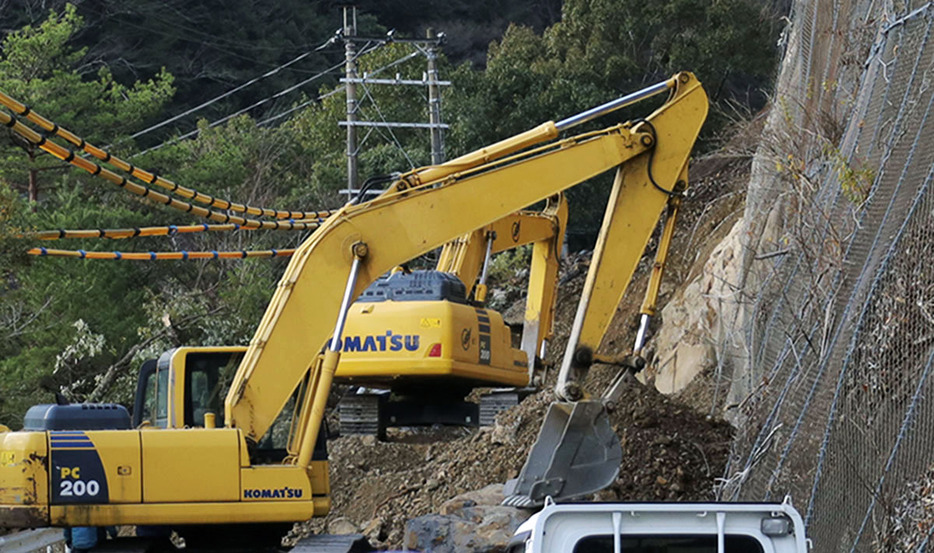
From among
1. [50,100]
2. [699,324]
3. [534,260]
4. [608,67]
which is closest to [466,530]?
[534,260]

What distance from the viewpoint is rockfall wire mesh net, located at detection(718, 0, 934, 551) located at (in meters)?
10.9

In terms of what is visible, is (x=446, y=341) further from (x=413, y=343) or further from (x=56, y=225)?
(x=56, y=225)

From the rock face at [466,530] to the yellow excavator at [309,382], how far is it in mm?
481

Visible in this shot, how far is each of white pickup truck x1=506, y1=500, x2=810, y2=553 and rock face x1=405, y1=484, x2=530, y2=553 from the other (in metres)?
4.99

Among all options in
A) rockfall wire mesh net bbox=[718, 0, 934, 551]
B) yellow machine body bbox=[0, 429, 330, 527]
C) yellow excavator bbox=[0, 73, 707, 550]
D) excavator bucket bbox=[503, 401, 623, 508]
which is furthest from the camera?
excavator bucket bbox=[503, 401, 623, 508]

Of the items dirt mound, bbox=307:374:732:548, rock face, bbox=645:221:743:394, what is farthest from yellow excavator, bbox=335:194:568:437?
rock face, bbox=645:221:743:394

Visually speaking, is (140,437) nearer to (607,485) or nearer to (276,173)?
(607,485)

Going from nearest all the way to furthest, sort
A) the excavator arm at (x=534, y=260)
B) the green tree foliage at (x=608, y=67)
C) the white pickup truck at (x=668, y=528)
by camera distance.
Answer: the white pickup truck at (x=668, y=528), the excavator arm at (x=534, y=260), the green tree foliage at (x=608, y=67)

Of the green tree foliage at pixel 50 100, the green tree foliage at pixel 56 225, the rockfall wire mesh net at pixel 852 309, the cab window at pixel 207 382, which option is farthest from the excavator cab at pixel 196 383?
the green tree foliage at pixel 50 100

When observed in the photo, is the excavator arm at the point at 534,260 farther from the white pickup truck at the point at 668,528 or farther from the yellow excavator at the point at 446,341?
the white pickup truck at the point at 668,528

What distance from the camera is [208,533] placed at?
1377 cm

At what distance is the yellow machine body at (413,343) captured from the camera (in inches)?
690

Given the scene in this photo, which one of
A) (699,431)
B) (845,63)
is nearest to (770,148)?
(845,63)

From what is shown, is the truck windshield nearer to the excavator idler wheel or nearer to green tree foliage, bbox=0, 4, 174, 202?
the excavator idler wheel
